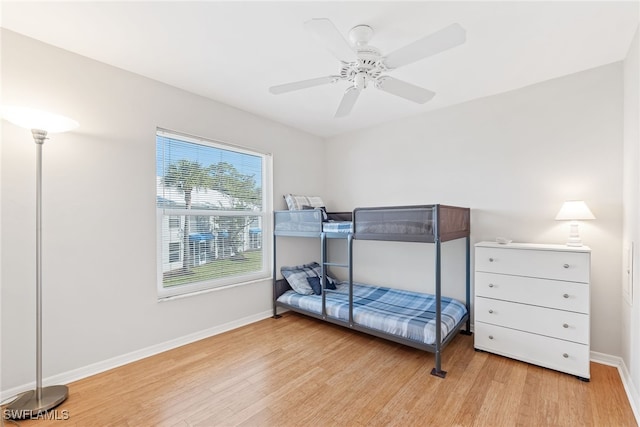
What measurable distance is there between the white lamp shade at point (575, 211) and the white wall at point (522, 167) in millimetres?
254

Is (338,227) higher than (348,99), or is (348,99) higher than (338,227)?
(348,99)

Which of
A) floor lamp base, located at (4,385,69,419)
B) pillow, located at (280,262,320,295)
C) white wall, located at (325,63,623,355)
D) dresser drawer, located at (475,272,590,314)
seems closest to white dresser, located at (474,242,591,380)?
dresser drawer, located at (475,272,590,314)

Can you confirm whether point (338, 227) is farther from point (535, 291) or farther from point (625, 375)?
point (625, 375)

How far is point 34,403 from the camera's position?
183 centimetres

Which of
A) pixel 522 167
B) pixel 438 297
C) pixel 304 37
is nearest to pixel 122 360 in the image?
pixel 438 297

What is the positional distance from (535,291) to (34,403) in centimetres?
373

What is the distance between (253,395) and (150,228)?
5.61 feet

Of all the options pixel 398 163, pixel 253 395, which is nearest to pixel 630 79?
Result: pixel 398 163

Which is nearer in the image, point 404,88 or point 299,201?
point 404,88

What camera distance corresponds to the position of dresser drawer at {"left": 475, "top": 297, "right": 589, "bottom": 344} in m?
2.14

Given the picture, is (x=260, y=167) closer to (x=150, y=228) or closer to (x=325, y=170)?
(x=325, y=170)

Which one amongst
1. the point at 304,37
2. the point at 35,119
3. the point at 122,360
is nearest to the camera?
the point at 35,119

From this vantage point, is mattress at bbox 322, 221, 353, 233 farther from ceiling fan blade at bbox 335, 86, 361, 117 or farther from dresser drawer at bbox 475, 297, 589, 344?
dresser drawer at bbox 475, 297, 589, 344

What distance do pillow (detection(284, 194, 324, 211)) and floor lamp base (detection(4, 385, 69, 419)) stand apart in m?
2.57
